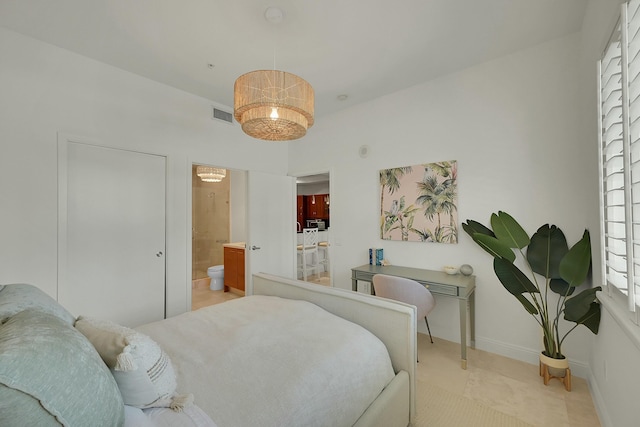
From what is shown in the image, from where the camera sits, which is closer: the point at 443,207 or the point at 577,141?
the point at 577,141

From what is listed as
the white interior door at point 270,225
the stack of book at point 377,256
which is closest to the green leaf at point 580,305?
the stack of book at point 377,256

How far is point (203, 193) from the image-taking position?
5.45 meters

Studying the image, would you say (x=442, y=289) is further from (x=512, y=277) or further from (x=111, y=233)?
(x=111, y=233)

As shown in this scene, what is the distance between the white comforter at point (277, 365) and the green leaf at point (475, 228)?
1.63m

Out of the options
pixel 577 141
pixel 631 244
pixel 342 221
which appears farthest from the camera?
pixel 342 221

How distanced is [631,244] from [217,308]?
239 cm

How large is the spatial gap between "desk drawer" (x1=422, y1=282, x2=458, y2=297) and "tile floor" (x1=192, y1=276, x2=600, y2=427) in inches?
25.1

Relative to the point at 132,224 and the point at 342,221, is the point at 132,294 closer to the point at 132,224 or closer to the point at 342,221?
the point at 132,224

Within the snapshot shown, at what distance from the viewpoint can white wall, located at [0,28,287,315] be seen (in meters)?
2.19

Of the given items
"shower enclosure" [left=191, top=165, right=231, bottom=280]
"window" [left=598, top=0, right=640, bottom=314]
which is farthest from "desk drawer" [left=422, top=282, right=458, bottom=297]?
"shower enclosure" [left=191, top=165, right=231, bottom=280]

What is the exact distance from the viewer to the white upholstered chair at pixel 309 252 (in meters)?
5.37

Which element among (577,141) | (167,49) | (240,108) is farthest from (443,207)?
(167,49)

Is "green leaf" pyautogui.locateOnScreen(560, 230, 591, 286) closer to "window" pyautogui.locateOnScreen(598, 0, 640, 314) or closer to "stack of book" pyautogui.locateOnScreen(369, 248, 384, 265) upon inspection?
"window" pyautogui.locateOnScreen(598, 0, 640, 314)

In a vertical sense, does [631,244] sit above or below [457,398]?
above
